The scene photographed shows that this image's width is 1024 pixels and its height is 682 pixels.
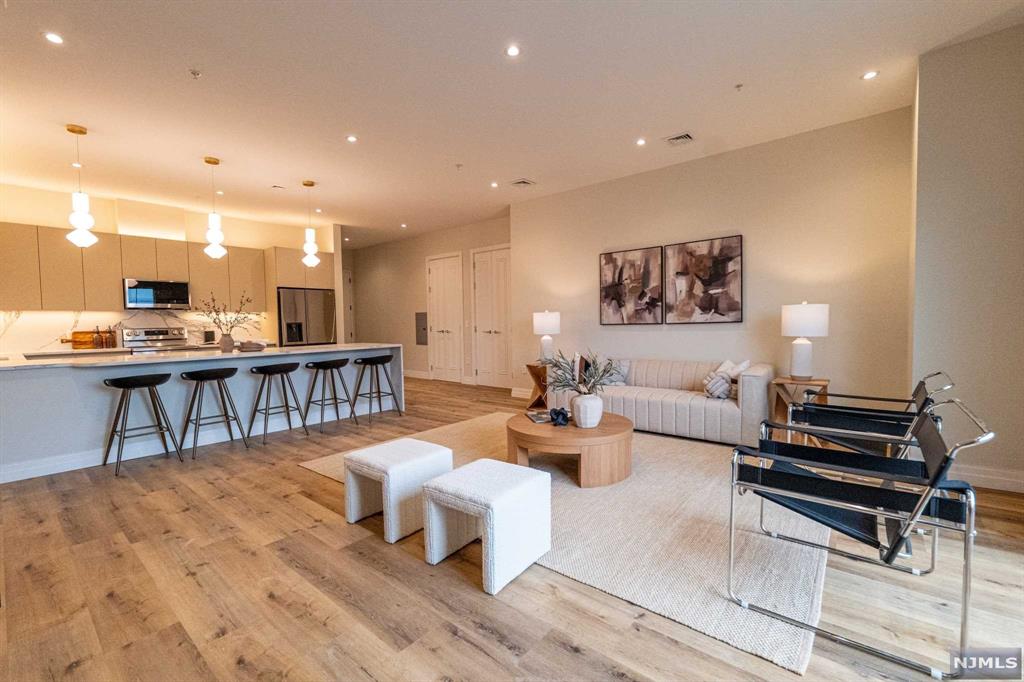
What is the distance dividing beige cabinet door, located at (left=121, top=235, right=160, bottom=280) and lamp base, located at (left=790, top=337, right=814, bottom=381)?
792 cm

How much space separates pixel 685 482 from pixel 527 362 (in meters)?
3.64

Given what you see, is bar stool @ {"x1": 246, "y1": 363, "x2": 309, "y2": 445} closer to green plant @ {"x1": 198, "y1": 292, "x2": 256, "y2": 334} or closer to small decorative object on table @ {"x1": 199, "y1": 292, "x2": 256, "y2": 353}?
small decorative object on table @ {"x1": 199, "y1": 292, "x2": 256, "y2": 353}

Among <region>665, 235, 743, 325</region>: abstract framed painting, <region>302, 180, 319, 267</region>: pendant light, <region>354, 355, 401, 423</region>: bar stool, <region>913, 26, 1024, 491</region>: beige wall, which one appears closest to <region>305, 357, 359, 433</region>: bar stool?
<region>354, 355, 401, 423</region>: bar stool

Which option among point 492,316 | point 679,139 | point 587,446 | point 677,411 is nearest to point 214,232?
point 492,316

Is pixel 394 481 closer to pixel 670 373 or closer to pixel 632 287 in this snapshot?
pixel 670 373

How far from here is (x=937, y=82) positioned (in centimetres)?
294

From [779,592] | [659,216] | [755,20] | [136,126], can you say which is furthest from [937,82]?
[136,126]

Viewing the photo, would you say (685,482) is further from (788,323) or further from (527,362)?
(527,362)

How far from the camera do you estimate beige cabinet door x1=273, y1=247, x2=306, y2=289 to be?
6.97 metres

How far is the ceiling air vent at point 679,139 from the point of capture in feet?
13.6

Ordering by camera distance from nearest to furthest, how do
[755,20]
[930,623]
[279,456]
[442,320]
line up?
1. [930,623]
2. [755,20]
3. [279,456]
4. [442,320]

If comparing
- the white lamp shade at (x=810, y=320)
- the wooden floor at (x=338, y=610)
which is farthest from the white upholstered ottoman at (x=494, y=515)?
the white lamp shade at (x=810, y=320)

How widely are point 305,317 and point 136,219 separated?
8.31 feet

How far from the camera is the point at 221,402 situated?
4.43m
